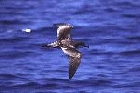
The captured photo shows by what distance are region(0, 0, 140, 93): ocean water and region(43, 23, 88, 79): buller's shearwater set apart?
5.16m

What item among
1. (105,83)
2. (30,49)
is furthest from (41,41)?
(105,83)

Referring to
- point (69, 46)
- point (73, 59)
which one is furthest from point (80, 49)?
point (73, 59)

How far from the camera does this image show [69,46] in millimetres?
18031

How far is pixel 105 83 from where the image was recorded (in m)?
24.7

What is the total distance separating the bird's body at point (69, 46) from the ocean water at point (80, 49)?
5.16 meters

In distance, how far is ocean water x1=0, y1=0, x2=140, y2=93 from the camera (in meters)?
24.6

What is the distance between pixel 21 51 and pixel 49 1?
7.29m

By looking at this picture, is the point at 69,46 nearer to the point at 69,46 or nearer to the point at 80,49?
the point at 69,46

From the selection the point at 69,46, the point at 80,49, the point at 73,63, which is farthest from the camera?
the point at 80,49

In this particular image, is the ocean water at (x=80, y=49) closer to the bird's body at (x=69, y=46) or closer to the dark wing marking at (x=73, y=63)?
the bird's body at (x=69, y=46)

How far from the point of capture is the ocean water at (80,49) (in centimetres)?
2462

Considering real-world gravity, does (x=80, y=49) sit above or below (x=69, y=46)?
below

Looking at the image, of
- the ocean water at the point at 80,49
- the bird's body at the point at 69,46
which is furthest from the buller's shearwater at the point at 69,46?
the ocean water at the point at 80,49

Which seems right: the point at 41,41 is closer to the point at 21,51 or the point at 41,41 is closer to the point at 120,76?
the point at 21,51
